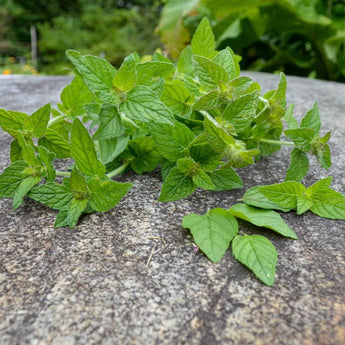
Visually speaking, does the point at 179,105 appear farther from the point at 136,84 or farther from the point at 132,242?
the point at 132,242

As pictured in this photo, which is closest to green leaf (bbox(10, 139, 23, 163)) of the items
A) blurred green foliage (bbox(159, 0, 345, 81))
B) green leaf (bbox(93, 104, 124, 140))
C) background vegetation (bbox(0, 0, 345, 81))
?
green leaf (bbox(93, 104, 124, 140))

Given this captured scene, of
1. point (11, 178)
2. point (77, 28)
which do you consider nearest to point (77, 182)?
point (11, 178)

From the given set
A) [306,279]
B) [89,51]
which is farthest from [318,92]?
[89,51]

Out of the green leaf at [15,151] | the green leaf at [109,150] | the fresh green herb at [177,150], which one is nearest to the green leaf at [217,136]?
the fresh green herb at [177,150]

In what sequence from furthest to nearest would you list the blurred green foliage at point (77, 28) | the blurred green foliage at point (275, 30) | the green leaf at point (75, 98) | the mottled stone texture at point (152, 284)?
1. the blurred green foliage at point (77, 28)
2. the blurred green foliage at point (275, 30)
3. the green leaf at point (75, 98)
4. the mottled stone texture at point (152, 284)

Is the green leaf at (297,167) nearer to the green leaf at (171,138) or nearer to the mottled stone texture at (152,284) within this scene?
the mottled stone texture at (152,284)

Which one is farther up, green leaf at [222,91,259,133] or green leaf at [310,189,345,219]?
green leaf at [222,91,259,133]

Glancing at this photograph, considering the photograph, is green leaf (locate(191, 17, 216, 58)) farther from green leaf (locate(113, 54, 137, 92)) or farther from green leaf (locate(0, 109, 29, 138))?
green leaf (locate(0, 109, 29, 138))
